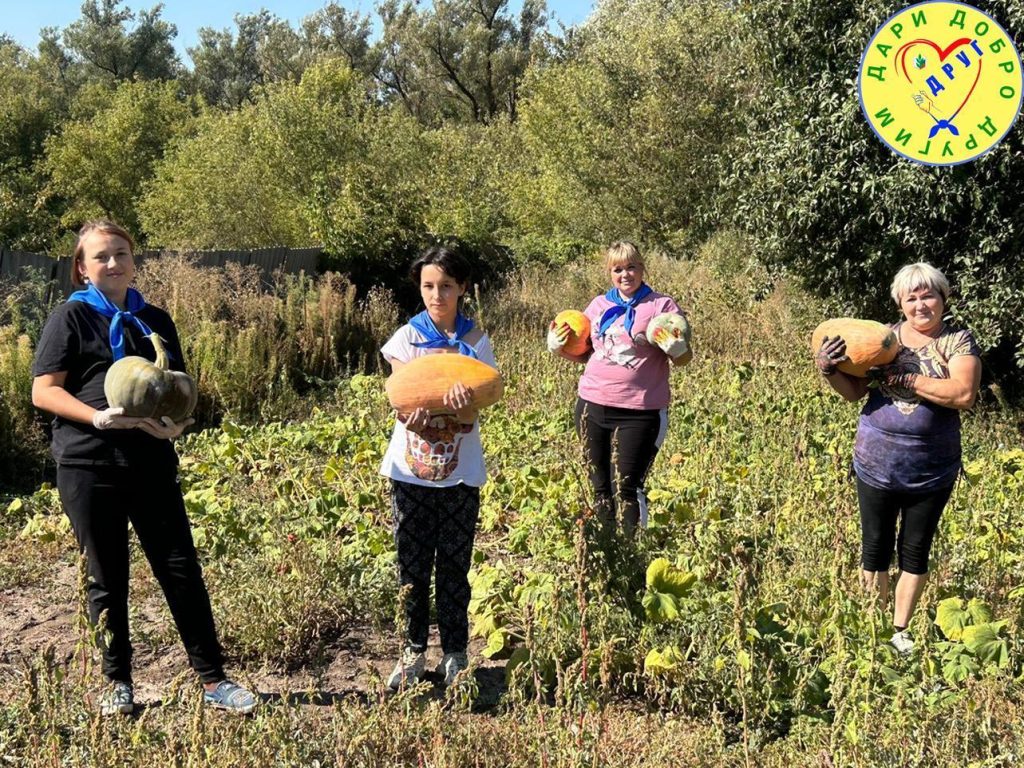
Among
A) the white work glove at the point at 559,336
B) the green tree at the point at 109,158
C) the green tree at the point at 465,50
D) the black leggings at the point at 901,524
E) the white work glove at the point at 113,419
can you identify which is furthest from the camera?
the green tree at the point at 465,50

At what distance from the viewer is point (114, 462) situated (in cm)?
297

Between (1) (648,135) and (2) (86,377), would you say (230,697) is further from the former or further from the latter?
(1) (648,135)

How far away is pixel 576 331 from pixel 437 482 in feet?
5.22

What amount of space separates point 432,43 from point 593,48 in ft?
67.7

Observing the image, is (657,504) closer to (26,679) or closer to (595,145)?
(26,679)

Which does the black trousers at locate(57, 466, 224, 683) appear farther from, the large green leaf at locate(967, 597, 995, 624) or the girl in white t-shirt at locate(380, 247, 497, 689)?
the large green leaf at locate(967, 597, 995, 624)

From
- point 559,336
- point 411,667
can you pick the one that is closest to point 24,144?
point 559,336

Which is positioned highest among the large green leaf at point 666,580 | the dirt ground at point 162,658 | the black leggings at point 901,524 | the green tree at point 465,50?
the green tree at point 465,50

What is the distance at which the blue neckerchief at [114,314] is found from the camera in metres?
3.00

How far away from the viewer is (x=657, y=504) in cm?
518

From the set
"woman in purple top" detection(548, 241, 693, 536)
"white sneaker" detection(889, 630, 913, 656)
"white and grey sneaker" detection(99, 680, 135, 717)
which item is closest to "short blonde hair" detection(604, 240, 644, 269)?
"woman in purple top" detection(548, 241, 693, 536)

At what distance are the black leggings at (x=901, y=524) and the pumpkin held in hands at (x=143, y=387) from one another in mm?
2763

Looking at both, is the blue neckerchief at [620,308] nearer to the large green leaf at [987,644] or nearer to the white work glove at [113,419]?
the large green leaf at [987,644]

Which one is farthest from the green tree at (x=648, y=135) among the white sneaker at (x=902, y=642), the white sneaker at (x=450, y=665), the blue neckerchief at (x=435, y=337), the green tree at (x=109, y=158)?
the green tree at (x=109, y=158)
